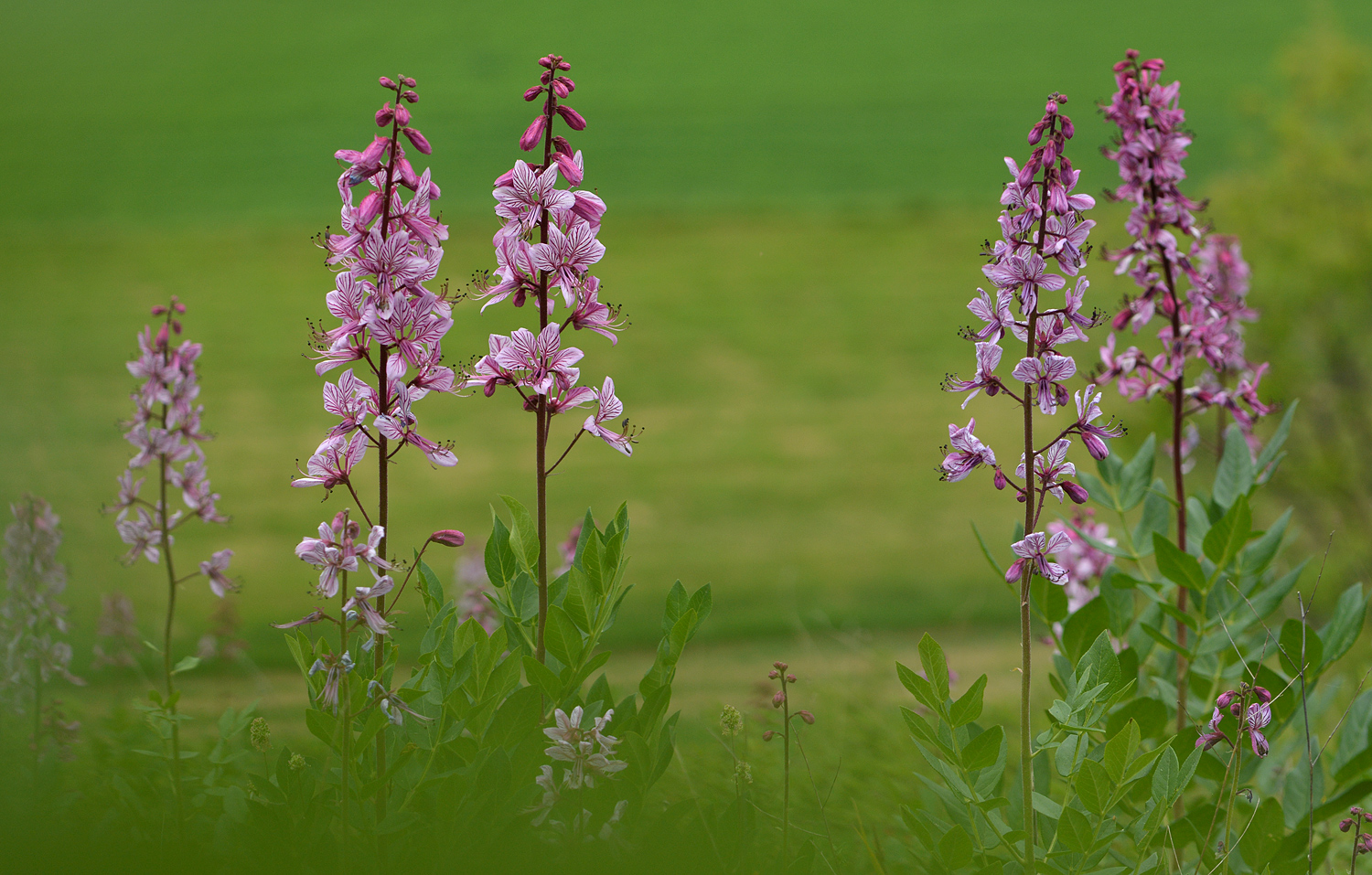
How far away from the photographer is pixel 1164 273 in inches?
109

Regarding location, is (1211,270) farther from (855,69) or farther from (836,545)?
(855,69)

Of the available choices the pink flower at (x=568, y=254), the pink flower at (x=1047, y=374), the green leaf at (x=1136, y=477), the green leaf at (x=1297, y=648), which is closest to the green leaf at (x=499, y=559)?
the pink flower at (x=568, y=254)

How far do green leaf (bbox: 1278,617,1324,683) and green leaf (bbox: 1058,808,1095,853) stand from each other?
694 mm

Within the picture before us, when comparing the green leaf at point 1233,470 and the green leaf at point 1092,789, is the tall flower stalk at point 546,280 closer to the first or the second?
the green leaf at point 1092,789

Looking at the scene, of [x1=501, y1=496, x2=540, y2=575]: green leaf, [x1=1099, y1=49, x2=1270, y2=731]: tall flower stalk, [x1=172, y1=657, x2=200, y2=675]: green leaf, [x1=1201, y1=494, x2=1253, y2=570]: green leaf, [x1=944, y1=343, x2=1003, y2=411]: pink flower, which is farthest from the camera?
[x1=1099, y1=49, x2=1270, y2=731]: tall flower stalk

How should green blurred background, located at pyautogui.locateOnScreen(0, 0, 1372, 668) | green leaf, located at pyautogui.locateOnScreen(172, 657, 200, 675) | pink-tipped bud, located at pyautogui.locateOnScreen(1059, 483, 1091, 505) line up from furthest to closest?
green blurred background, located at pyautogui.locateOnScreen(0, 0, 1372, 668)
green leaf, located at pyautogui.locateOnScreen(172, 657, 200, 675)
pink-tipped bud, located at pyautogui.locateOnScreen(1059, 483, 1091, 505)

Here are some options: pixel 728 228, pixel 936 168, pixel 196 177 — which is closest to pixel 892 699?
pixel 728 228

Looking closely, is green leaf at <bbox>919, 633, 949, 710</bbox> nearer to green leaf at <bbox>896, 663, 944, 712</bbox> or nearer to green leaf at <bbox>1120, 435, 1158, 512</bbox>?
green leaf at <bbox>896, 663, 944, 712</bbox>

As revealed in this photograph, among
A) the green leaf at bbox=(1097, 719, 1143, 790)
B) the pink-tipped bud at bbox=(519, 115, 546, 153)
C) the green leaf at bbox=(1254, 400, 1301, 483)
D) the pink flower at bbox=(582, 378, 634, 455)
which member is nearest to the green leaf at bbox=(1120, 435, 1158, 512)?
the green leaf at bbox=(1254, 400, 1301, 483)

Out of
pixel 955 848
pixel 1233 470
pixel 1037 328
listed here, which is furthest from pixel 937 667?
pixel 1233 470

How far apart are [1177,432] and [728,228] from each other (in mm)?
13145

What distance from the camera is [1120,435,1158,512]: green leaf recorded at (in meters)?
2.75

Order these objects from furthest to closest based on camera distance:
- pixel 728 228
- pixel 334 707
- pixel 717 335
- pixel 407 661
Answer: pixel 728 228 < pixel 717 335 < pixel 407 661 < pixel 334 707

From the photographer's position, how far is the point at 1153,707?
248cm
